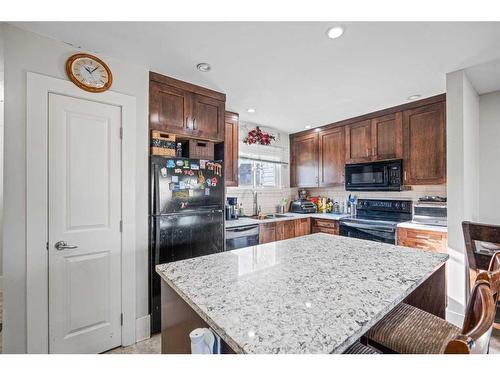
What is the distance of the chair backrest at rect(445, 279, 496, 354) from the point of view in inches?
21.9

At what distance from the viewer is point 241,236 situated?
3000 mm

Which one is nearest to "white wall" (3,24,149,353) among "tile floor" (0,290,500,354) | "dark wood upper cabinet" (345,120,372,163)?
"tile floor" (0,290,500,354)

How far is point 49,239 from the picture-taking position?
5.48ft

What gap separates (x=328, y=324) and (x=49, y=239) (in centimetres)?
191

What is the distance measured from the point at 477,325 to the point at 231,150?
280cm

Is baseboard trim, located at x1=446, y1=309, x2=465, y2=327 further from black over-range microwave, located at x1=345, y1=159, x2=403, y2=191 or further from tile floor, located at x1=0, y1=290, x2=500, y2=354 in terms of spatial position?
black over-range microwave, located at x1=345, y1=159, x2=403, y2=191

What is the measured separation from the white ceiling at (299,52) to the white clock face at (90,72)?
12 centimetres

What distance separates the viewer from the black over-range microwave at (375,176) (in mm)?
3099

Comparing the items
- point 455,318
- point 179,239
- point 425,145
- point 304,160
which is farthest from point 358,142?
point 179,239

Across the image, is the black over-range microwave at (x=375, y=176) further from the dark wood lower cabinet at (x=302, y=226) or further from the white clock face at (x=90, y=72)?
the white clock face at (x=90, y=72)

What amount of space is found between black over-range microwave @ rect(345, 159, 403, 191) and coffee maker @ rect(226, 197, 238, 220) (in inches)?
68.4

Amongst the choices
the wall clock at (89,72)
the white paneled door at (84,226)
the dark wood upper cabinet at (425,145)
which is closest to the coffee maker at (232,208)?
the white paneled door at (84,226)

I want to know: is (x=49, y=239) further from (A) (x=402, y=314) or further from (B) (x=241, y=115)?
(B) (x=241, y=115)
